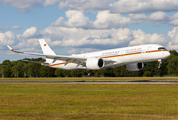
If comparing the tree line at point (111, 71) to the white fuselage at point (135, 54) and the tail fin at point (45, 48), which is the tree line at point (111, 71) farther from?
the white fuselage at point (135, 54)

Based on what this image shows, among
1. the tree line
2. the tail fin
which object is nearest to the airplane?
the tail fin

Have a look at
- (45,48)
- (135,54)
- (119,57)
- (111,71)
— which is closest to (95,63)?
(119,57)

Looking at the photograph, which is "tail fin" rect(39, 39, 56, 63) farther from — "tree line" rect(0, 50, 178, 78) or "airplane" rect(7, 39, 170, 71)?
"tree line" rect(0, 50, 178, 78)

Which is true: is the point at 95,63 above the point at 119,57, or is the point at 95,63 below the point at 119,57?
below

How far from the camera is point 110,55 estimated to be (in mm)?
49156

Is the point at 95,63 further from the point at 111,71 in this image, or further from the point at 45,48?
the point at 111,71

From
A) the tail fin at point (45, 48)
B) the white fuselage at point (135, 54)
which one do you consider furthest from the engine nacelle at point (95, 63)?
the tail fin at point (45, 48)

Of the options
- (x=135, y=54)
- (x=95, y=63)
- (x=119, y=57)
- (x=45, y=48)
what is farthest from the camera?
(x=45, y=48)

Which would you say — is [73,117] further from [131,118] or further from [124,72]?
[124,72]

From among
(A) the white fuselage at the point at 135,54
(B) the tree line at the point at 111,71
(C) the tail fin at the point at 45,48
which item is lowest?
(B) the tree line at the point at 111,71

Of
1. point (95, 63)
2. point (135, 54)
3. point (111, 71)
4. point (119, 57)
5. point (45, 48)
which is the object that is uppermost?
point (45, 48)

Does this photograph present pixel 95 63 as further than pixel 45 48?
No

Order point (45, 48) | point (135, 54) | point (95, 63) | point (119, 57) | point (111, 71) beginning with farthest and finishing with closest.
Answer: point (111, 71)
point (45, 48)
point (95, 63)
point (119, 57)
point (135, 54)

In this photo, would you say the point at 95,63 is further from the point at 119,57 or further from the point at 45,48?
the point at 45,48
